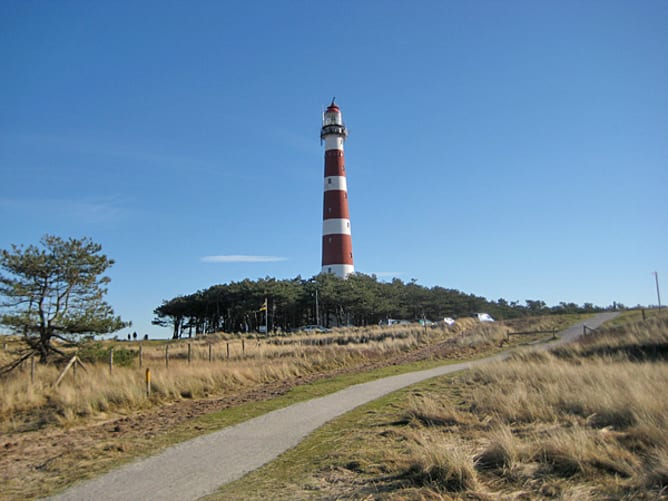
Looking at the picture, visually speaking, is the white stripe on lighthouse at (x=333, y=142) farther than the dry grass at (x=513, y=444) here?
Yes

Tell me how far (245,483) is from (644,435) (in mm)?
5842

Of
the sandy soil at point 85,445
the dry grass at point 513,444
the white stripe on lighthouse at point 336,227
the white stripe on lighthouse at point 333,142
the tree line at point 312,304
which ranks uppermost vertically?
the white stripe on lighthouse at point 333,142

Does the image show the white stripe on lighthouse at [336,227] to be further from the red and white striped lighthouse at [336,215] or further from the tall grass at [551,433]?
the tall grass at [551,433]

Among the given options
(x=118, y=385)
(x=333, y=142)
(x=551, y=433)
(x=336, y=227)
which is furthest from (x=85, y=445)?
Result: (x=333, y=142)

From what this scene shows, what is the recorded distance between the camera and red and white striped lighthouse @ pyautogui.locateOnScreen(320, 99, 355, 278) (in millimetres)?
53062

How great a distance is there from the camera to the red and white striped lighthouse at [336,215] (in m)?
53.1

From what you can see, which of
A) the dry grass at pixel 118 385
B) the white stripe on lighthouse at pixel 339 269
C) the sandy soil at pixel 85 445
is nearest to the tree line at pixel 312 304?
the white stripe on lighthouse at pixel 339 269

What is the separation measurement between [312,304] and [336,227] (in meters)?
12.0

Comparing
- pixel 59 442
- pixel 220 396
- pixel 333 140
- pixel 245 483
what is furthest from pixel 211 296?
pixel 245 483

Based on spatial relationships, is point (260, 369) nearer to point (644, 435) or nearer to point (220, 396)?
point (220, 396)

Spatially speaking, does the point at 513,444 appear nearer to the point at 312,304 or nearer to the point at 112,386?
the point at 112,386

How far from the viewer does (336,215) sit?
52.9 meters

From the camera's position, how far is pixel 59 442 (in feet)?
33.6

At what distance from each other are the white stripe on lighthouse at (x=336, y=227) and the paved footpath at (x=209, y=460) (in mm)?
40319
